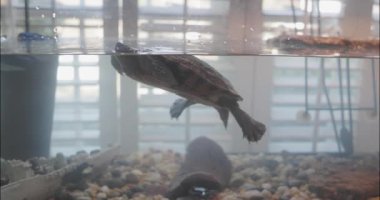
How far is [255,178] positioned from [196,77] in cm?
94

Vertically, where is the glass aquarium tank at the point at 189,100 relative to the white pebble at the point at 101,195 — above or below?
above

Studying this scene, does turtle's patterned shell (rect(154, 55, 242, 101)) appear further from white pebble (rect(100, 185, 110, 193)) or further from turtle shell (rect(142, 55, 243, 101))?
white pebble (rect(100, 185, 110, 193))

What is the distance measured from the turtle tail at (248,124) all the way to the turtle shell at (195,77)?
6 centimetres

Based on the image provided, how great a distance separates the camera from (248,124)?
6.61 feet

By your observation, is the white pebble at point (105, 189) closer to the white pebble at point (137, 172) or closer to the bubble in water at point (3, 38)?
the white pebble at point (137, 172)

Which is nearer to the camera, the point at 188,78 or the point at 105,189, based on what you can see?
the point at 188,78

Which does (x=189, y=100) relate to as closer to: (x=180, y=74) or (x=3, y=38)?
(x=180, y=74)

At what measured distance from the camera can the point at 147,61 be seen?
1.87 meters

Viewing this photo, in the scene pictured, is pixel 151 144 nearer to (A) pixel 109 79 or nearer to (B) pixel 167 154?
(B) pixel 167 154

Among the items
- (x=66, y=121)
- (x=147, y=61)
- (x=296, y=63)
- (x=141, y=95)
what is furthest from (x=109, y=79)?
(x=296, y=63)

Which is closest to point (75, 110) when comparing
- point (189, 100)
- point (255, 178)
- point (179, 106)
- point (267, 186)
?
point (179, 106)

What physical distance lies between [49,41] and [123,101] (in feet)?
2.33

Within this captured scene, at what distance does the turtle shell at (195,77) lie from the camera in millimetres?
1897

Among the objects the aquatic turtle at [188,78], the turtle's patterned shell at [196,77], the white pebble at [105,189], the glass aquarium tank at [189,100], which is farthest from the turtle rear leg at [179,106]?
the white pebble at [105,189]
